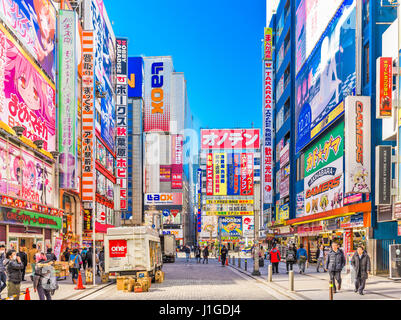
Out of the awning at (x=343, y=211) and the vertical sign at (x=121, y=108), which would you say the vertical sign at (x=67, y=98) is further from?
the vertical sign at (x=121, y=108)

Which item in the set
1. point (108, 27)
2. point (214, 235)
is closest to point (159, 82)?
point (214, 235)

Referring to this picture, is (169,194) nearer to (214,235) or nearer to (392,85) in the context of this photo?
(214,235)

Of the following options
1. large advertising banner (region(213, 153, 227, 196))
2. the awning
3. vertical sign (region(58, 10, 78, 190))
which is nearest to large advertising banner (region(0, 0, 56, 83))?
vertical sign (region(58, 10, 78, 190))

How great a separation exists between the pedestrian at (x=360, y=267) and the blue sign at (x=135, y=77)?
413 ft

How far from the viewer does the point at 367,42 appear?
31.1 metres

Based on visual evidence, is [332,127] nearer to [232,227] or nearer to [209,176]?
[232,227]

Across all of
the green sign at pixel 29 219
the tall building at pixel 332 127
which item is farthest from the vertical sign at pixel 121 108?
the green sign at pixel 29 219

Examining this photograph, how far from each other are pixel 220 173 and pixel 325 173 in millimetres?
58766

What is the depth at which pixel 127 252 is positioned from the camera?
73.3ft

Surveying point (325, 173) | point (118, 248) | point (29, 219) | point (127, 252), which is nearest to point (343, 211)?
point (325, 173)

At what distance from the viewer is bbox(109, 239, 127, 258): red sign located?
880 inches

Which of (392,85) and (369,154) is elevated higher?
(392,85)

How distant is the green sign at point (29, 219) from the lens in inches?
1094

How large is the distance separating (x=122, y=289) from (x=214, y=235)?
86.9m
